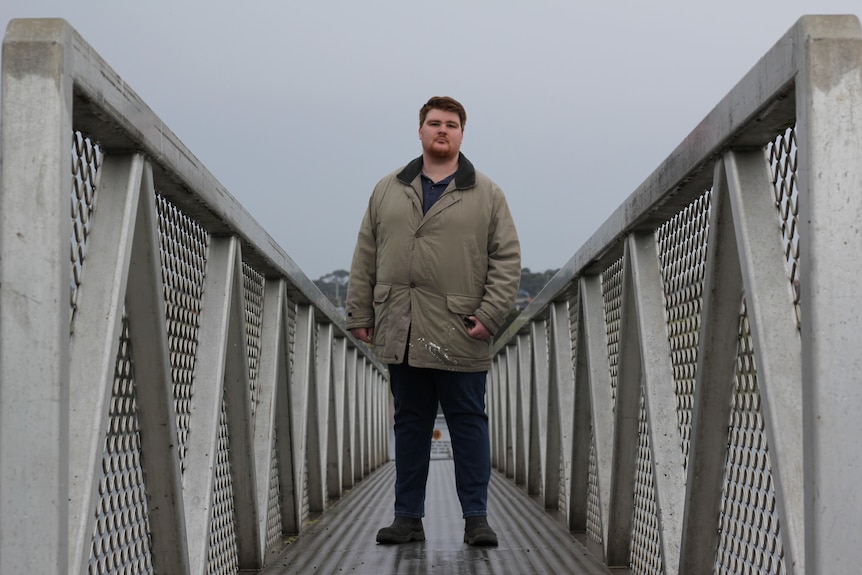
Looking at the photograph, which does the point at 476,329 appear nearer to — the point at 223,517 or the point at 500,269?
the point at 500,269

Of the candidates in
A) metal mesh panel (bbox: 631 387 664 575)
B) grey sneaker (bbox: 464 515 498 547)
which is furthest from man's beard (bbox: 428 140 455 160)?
grey sneaker (bbox: 464 515 498 547)

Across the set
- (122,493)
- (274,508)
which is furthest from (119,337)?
(274,508)

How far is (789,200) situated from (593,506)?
2878 mm

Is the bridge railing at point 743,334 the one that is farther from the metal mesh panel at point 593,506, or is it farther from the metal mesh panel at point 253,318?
the metal mesh panel at point 253,318

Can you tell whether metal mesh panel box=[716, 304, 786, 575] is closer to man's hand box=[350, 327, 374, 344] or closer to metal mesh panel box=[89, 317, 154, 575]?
metal mesh panel box=[89, 317, 154, 575]

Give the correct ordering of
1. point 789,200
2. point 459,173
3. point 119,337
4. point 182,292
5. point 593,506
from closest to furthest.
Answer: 1. point 789,200
2. point 119,337
3. point 182,292
4. point 459,173
5. point 593,506

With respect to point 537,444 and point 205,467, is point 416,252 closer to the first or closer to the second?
point 205,467

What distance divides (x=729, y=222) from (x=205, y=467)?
5.57 feet

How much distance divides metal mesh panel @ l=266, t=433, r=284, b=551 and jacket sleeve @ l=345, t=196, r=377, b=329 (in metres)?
0.73

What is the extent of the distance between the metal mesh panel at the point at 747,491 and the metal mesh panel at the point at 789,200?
1.10 ft

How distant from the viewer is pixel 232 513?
3990 millimetres

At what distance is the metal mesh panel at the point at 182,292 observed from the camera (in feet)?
9.94

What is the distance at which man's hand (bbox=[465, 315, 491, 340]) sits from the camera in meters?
4.15

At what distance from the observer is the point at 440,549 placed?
4.27 m
